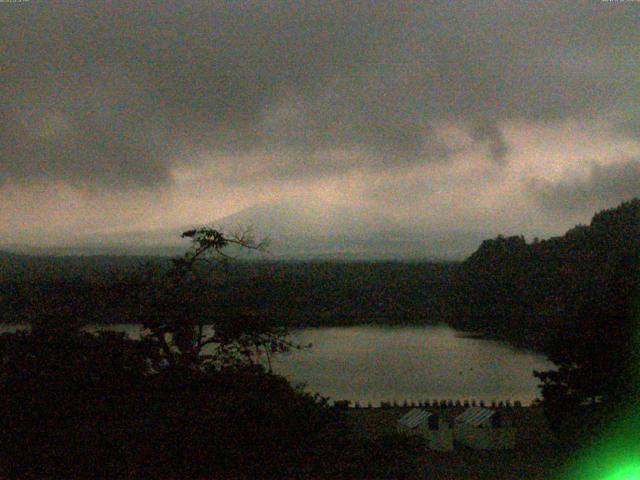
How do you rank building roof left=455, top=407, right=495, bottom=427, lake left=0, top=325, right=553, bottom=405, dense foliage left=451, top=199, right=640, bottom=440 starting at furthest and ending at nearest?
1. lake left=0, top=325, right=553, bottom=405
2. building roof left=455, top=407, right=495, bottom=427
3. dense foliage left=451, top=199, right=640, bottom=440

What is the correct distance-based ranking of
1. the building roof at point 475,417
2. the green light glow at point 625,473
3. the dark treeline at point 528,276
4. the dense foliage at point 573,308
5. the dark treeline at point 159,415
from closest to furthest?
the dark treeline at point 159,415
the green light glow at point 625,473
the dense foliage at point 573,308
the building roof at point 475,417
the dark treeline at point 528,276

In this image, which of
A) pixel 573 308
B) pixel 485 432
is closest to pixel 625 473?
pixel 485 432

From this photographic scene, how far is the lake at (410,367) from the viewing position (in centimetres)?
1781

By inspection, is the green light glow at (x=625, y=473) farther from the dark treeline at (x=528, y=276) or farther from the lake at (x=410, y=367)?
the dark treeline at (x=528, y=276)

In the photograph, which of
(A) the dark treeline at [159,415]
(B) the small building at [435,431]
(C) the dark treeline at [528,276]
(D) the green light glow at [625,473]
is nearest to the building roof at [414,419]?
(B) the small building at [435,431]

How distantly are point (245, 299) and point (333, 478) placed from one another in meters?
2.64

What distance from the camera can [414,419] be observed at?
10.5 m

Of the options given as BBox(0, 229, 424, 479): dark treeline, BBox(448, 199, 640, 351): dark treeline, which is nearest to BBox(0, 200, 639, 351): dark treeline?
BBox(448, 199, 640, 351): dark treeline

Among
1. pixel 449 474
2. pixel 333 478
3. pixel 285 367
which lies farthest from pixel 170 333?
pixel 285 367

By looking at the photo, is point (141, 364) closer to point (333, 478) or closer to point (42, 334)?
point (42, 334)

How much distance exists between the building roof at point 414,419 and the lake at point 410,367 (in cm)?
378

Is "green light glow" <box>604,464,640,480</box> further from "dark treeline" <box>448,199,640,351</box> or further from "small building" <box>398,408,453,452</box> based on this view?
"dark treeline" <box>448,199,640,351</box>

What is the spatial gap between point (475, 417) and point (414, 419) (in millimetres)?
A: 916

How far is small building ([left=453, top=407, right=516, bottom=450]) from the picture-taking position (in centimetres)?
990
